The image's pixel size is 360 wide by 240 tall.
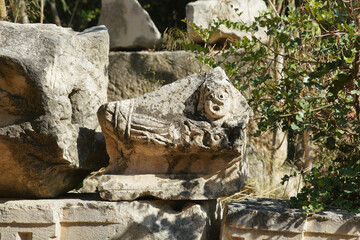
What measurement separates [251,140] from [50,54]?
3391 millimetres

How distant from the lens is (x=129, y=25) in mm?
7156

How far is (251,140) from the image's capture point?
617cm

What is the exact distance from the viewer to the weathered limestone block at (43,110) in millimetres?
3197

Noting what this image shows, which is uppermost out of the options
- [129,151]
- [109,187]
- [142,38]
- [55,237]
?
[142,38]

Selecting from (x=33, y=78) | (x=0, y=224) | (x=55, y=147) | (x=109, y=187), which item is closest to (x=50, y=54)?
(x=33, y=78)

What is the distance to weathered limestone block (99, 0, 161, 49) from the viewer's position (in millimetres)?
7031

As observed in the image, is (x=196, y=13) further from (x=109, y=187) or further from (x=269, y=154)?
(x=109, y=187)

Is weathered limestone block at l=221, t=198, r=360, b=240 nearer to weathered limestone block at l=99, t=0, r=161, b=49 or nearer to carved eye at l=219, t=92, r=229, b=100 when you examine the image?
carved eye at l=219, t=92, r=229, b=100

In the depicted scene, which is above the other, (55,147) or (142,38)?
(142,38)

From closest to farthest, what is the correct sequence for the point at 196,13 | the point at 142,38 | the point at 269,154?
the point at 269,154 < the point at 196,13 < the point at 142,38

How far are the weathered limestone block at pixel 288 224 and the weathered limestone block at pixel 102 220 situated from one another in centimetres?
21

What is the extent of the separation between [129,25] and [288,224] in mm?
4587

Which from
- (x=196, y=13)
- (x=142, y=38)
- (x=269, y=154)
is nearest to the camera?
(x=269, y=154)

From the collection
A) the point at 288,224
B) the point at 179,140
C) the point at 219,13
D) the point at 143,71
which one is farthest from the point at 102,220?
the point at 219,13
